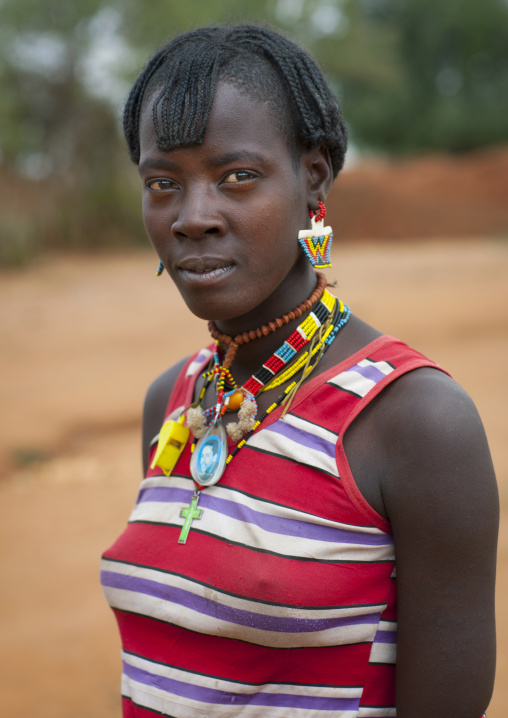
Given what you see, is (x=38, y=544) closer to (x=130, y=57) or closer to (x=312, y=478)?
(x=312, y=478)

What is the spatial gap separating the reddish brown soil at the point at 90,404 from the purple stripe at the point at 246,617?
6.32 feet

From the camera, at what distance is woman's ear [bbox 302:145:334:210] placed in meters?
1.69

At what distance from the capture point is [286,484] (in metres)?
1.55

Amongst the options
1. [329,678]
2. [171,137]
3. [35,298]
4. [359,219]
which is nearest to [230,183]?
[171,137]

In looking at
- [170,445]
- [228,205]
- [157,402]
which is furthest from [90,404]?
[228,205]

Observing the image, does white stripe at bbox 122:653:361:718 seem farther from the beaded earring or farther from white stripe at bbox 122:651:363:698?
the beaded earring

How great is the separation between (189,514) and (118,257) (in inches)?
598

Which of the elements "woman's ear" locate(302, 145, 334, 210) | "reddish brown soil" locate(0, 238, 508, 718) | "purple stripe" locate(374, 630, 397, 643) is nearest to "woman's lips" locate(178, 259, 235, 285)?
"woman's ear" locate(302, 145, 334, 210)

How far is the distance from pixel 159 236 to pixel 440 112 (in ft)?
98.1

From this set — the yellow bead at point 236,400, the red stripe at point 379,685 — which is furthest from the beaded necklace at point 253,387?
the red stripe at point 379,685

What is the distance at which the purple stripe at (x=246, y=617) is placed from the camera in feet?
4.91

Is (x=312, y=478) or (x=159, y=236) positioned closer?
(x=312, y=478)

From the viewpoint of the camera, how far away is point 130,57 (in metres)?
16.9

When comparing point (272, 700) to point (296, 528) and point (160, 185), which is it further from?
point (160, 185)
